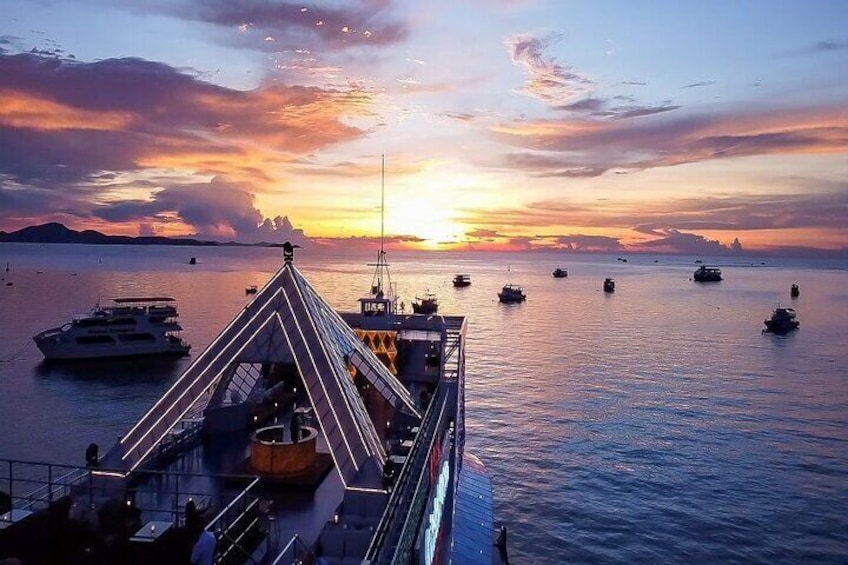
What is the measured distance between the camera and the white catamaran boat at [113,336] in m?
64.1

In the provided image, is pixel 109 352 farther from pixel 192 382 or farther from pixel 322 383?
pixel 322 383

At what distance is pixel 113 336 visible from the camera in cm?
6762

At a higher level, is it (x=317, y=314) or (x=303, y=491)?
(x=317, y=314)

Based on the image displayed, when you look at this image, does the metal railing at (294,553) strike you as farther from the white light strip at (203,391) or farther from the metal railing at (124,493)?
the white light strip at (203,391)

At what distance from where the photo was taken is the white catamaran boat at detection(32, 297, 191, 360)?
210 ft

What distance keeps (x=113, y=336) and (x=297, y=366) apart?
5902 centimetres

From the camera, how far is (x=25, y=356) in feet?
214

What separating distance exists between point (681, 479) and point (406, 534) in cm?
2888

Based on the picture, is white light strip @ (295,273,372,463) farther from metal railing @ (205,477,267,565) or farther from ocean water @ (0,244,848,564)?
ocean water @ (0,244,848,564)

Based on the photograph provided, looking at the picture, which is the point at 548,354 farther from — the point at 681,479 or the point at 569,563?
the point at 569,563

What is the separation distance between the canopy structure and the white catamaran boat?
55.4 m

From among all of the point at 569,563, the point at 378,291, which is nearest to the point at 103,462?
the point at 569,563

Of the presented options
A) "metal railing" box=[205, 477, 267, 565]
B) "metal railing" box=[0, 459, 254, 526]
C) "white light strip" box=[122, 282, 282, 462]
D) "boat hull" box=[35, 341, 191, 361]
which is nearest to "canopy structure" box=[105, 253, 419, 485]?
"white light strip" box=[122, 282, 282, 462]

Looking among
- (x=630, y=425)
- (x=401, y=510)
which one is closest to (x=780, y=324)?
(x=630, y=425)
